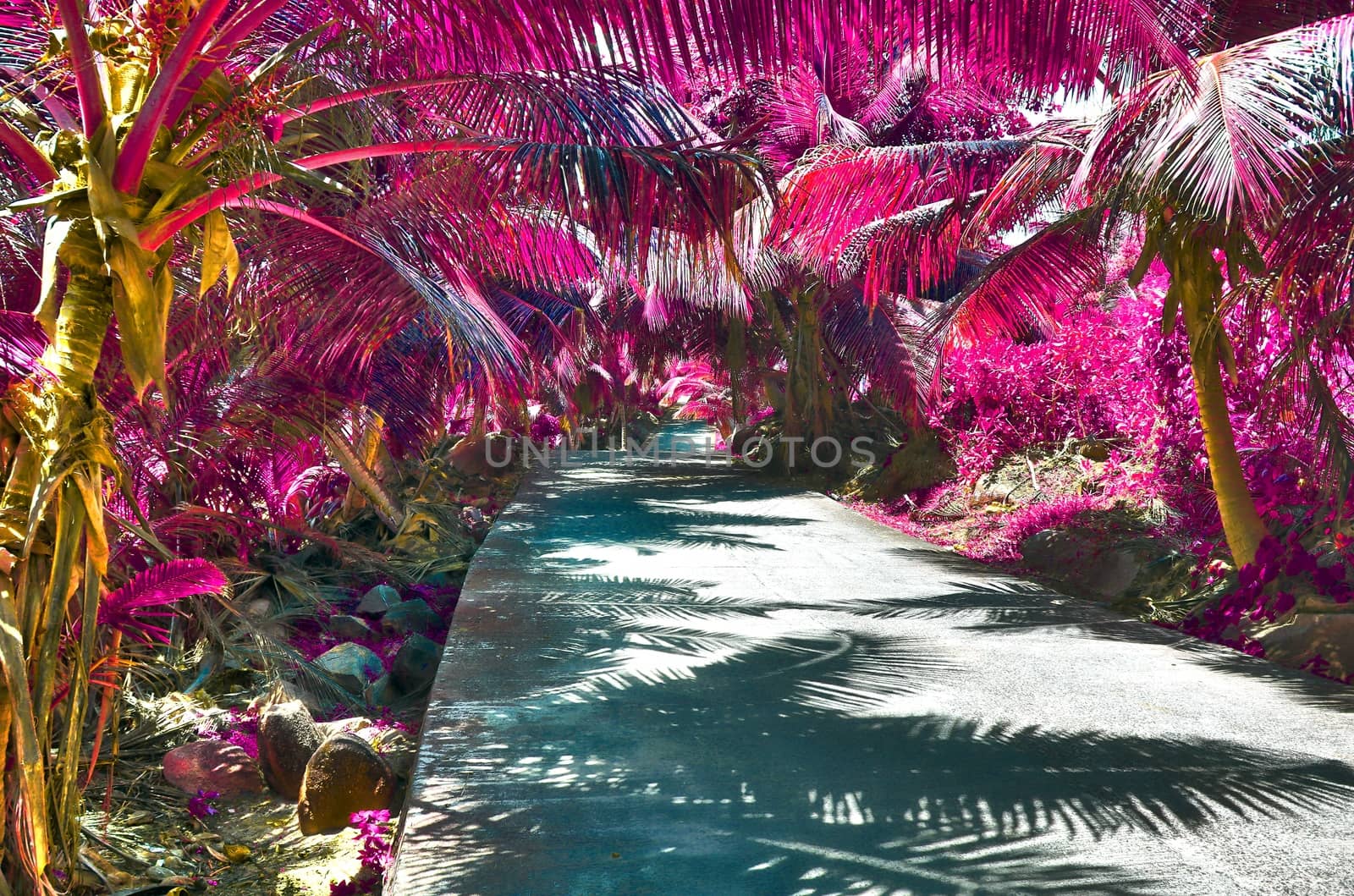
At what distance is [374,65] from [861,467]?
1403 cm

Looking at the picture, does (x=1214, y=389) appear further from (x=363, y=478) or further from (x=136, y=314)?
(x=363, y=478)

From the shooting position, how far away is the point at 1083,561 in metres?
8.80

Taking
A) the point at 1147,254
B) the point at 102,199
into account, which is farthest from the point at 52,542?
the point at 1147,254

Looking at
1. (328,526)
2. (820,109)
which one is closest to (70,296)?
(328,526)

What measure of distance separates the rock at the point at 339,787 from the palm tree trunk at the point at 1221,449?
5.48 m

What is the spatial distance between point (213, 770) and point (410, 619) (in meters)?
3.43

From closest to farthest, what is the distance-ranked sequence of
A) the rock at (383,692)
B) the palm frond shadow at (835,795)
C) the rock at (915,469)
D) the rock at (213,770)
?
the palm frond shadow at (835,795), the rock at (213,770), the rock at (383,692), the rock at (915,469)

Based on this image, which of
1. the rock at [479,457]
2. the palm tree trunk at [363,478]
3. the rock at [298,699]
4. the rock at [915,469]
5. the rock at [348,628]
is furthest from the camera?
the rock at [479,457]

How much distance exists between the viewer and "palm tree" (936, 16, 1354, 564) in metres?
4.77

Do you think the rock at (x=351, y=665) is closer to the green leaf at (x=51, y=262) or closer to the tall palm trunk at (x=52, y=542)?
the tall palm trunk at (x=52, y=542)

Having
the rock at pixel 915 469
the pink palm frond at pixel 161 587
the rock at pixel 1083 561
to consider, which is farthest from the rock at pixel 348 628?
the rock at pixel 915 469

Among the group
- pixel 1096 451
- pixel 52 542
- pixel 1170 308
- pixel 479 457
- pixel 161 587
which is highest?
pixel 1170 308

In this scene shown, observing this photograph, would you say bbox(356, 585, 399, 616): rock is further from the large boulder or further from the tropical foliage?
the large boulder

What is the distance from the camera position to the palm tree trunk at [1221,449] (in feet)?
22.9
